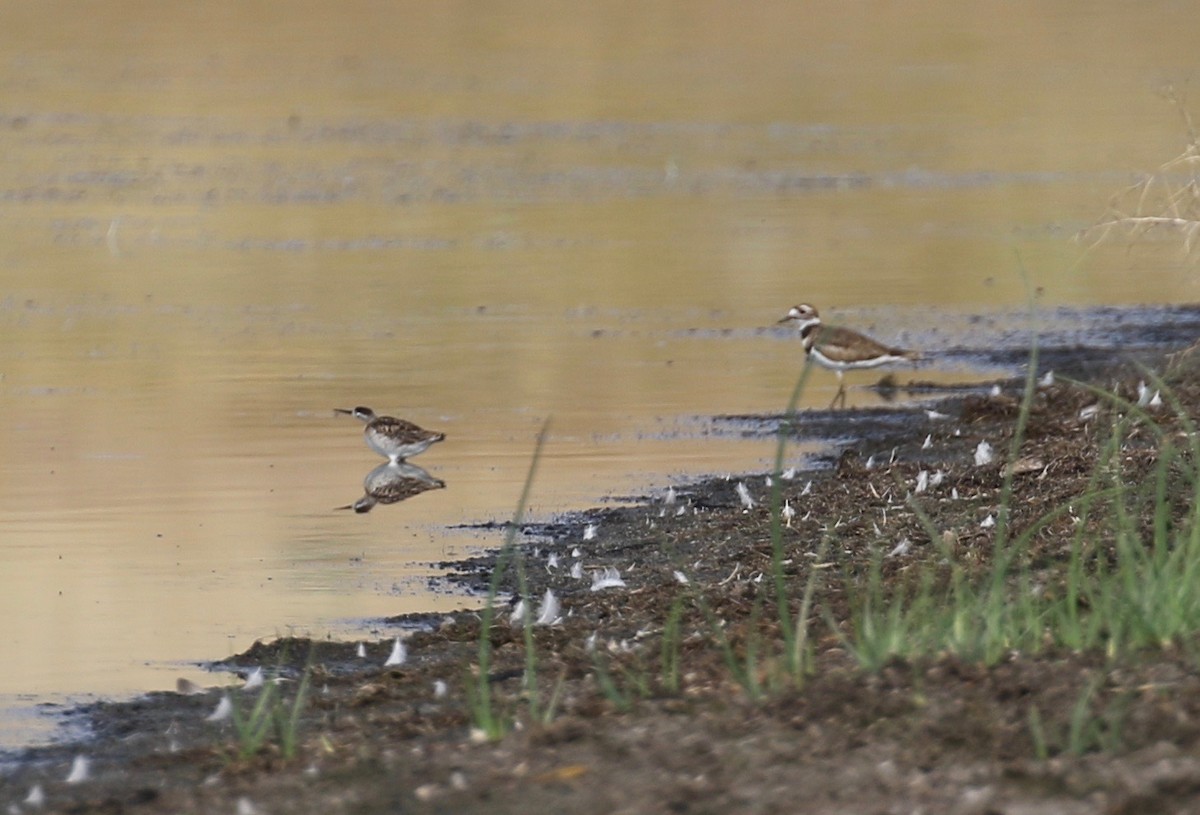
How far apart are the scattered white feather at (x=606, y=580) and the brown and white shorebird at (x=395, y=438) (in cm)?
295

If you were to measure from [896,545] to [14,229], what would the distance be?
14.6 meters

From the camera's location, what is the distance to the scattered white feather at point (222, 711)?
7021mm

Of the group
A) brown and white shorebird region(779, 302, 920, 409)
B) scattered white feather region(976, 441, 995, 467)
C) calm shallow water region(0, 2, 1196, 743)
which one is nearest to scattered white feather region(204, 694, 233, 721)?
calm shallow water region(0, 2, 1196, 743)

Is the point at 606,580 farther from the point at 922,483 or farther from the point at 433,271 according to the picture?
the point at 433,271

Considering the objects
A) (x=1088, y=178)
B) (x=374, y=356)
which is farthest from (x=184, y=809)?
(x=1088, y=178)

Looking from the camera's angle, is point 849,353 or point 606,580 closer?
point 606,580

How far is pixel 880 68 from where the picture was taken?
127ft

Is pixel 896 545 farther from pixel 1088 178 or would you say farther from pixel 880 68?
pixel 880 68

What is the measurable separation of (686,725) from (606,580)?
322 cm

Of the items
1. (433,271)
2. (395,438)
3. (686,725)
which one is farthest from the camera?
(433,271)

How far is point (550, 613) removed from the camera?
8.10 metres

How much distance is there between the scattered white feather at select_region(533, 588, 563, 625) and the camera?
8039 millimetres

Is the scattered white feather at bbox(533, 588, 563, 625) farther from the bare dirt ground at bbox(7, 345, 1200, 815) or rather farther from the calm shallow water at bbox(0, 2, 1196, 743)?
the calm shallow water at bbox(0, 2, 1196, 743)

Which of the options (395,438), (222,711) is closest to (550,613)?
(222,711)
